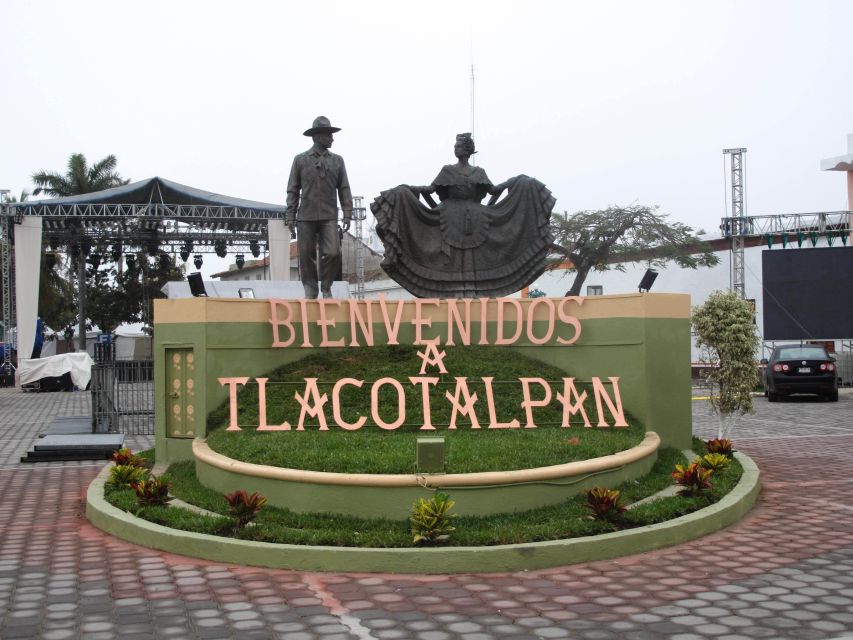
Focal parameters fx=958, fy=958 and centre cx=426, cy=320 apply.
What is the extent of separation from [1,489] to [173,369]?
2326 mm

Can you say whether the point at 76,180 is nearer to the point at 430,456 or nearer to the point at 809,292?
the point at 809,292

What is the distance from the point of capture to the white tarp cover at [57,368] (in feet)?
103

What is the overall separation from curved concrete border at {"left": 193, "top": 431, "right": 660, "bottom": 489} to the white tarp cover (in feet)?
81.9

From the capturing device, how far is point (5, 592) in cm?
639

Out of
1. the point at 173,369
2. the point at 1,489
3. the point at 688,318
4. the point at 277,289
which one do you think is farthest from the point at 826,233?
the point at 1,489

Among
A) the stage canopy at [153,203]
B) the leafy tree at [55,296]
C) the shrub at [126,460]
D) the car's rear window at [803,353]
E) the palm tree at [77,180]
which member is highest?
the palm tree at [77,180]

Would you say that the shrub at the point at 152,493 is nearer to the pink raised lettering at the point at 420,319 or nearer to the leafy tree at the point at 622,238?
the pink raised lettering at the point at 420,319

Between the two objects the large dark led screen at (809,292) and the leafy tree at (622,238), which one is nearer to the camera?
the large dark led screen at (809,292)

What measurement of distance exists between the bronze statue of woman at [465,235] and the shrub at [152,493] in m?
4.77

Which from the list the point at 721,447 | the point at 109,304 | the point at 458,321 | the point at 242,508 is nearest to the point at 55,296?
the point at 109,304

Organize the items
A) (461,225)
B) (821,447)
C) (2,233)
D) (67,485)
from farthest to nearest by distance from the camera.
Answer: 1. (2,233)
2. (821,447)
3. (461,225)
4. (67,485)

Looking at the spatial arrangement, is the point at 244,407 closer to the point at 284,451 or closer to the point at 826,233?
the point at 284,451

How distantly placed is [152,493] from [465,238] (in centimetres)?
566

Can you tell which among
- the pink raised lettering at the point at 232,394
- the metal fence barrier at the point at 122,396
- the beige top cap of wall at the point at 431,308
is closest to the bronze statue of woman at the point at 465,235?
the beige top cap of wall at the point at 431,308
